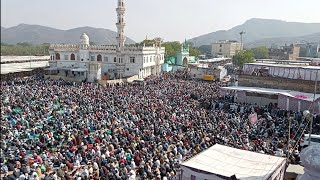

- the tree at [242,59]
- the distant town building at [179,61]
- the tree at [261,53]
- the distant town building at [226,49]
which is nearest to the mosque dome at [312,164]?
the distant town building at [179,61]

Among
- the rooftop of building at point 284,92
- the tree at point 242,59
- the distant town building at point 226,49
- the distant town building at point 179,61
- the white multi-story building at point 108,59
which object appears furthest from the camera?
the distant town building at point 226,49

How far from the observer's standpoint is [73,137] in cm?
1553

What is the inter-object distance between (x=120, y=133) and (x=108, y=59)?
3279 cm

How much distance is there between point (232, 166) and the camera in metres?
9.65

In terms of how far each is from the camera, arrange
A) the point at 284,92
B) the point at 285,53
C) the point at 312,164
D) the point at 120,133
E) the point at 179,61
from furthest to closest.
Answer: the point at 285,53 < the point at 179,61 < the point at 284,92 < the point at 120,133 < the point at 312,164

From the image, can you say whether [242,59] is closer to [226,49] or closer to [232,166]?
[226,49]

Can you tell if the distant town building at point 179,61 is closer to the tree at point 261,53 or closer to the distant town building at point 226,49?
the tree at point 261,53

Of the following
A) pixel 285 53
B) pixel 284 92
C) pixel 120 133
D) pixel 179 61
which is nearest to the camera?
pixel 120 133

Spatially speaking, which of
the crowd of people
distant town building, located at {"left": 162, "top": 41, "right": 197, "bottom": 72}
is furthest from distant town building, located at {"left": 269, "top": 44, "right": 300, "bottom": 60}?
the crowd of people

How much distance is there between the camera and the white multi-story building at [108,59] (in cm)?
4631

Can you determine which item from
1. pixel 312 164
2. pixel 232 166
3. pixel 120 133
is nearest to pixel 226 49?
pixel 120 133

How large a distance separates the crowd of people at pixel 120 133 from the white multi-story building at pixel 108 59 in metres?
18.8

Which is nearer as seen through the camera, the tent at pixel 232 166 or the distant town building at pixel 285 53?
the tent at pixel 232 166

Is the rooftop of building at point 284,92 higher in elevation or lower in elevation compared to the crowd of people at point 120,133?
higher
